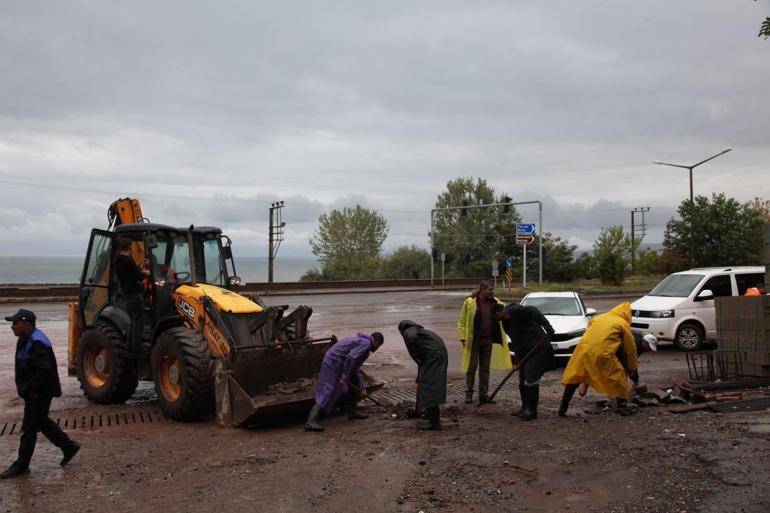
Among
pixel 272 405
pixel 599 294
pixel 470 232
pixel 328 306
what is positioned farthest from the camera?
pixel 470 232

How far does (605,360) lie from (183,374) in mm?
5169

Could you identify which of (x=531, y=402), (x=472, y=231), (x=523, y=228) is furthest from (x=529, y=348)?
(x=472, y=231)

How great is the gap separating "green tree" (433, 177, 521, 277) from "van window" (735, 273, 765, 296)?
56.0m

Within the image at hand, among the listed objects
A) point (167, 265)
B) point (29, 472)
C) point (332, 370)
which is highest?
point (167, 265)

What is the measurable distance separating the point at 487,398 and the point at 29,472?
5715 mm

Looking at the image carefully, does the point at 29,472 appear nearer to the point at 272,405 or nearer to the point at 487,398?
the point at 272,405

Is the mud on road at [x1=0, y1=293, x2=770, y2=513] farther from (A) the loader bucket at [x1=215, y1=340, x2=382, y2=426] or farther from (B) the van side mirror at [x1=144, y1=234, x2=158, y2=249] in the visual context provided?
(B) the van side mirror at [x1=144, y1=234, x2=158, y2=249]

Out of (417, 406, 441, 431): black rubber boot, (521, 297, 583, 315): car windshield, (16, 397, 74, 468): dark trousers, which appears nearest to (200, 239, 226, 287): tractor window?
(16, 397, 74, 468): dark trousers

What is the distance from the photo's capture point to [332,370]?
851cm

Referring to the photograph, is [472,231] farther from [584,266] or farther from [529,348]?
[529,348]

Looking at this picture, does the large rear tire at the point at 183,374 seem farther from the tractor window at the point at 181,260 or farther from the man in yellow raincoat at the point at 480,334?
the man in yellow raincoat at the point at 480,334

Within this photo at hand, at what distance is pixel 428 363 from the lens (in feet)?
27.5

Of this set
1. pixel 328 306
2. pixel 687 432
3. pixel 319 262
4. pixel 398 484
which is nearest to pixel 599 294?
pixel 328 306

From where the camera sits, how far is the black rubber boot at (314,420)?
817cm
